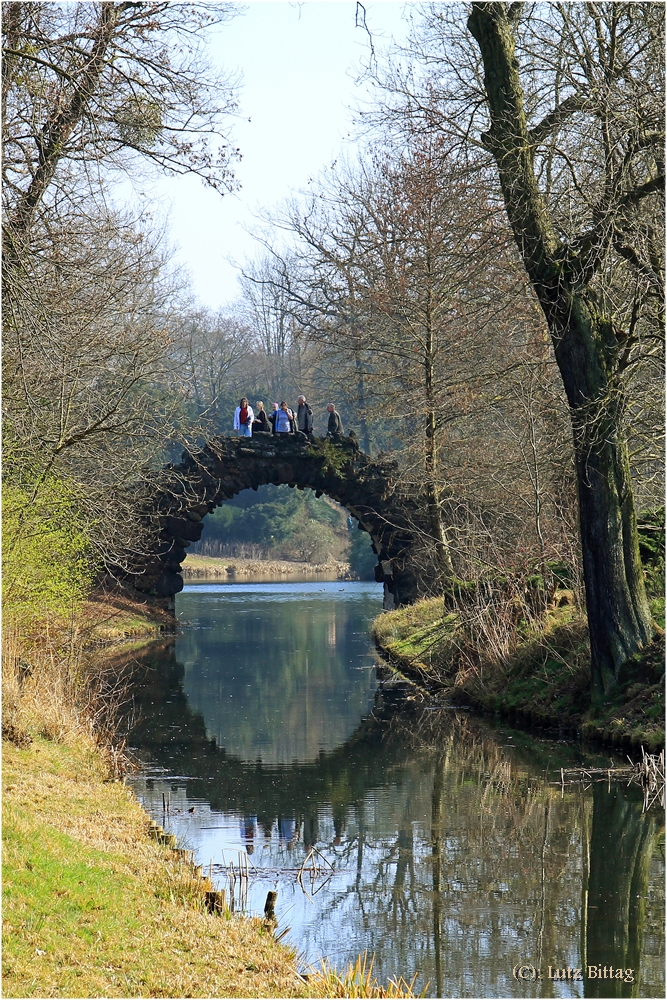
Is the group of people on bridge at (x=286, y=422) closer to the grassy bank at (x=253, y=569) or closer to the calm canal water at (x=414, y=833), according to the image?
the calm canal water at (x=414, y=833)

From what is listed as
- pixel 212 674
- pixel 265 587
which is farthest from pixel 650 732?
pixel 265 587

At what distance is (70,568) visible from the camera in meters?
14.6

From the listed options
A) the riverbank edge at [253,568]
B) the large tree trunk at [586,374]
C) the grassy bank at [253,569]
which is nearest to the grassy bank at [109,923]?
the large tree trunk at [586,374]

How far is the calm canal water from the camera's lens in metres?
7.35

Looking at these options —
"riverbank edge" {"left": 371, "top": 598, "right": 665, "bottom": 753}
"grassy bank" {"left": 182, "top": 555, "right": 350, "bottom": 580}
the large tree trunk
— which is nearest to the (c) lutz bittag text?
"riverbank edge" {"left": 371, "top": 598, "right": 665, "bottom": 753}

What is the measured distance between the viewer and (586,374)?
13.0 metres

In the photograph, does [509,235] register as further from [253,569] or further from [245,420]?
[253,569]

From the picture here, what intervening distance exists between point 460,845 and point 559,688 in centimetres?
528

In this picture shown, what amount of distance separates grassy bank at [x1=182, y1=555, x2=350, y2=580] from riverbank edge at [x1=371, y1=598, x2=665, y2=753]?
32.6 metres

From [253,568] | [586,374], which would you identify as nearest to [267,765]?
[586,374]

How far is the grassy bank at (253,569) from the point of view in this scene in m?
52.5

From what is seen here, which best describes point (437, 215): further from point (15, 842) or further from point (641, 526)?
point (15, 842)

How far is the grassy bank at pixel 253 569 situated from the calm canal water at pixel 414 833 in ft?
110

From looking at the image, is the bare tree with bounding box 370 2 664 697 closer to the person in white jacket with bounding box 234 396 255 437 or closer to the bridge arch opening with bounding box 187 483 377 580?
the person in white jacket with bounding box 234 396 255 437
